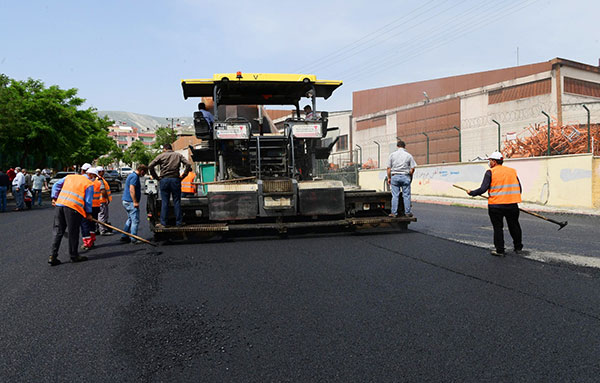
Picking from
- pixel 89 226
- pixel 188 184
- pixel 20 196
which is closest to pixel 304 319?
pixel 89 226

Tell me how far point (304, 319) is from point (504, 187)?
140 inches

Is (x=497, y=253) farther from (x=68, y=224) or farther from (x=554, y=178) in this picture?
(x=554, y=178)

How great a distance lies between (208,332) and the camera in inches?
124

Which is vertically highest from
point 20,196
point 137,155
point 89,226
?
point 137,155

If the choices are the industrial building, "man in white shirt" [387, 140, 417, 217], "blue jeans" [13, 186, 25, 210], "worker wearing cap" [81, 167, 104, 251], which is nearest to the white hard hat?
"worker wearing cap" [81, 167, 104, 251]

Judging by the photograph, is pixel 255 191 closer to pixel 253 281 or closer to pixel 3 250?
pixel 253 281

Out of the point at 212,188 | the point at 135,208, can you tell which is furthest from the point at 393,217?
the point at 135,208

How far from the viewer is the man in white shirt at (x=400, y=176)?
24.0 ft

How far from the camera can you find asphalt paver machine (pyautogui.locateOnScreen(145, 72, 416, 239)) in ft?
21.4

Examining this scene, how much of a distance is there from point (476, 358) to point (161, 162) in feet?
18.2

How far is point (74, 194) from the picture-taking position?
596cm

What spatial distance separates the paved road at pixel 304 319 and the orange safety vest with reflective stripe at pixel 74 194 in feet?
2.72

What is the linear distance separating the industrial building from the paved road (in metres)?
14.8

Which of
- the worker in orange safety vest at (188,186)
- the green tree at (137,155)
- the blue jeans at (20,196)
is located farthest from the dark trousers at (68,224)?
the green tree at (137,155)
